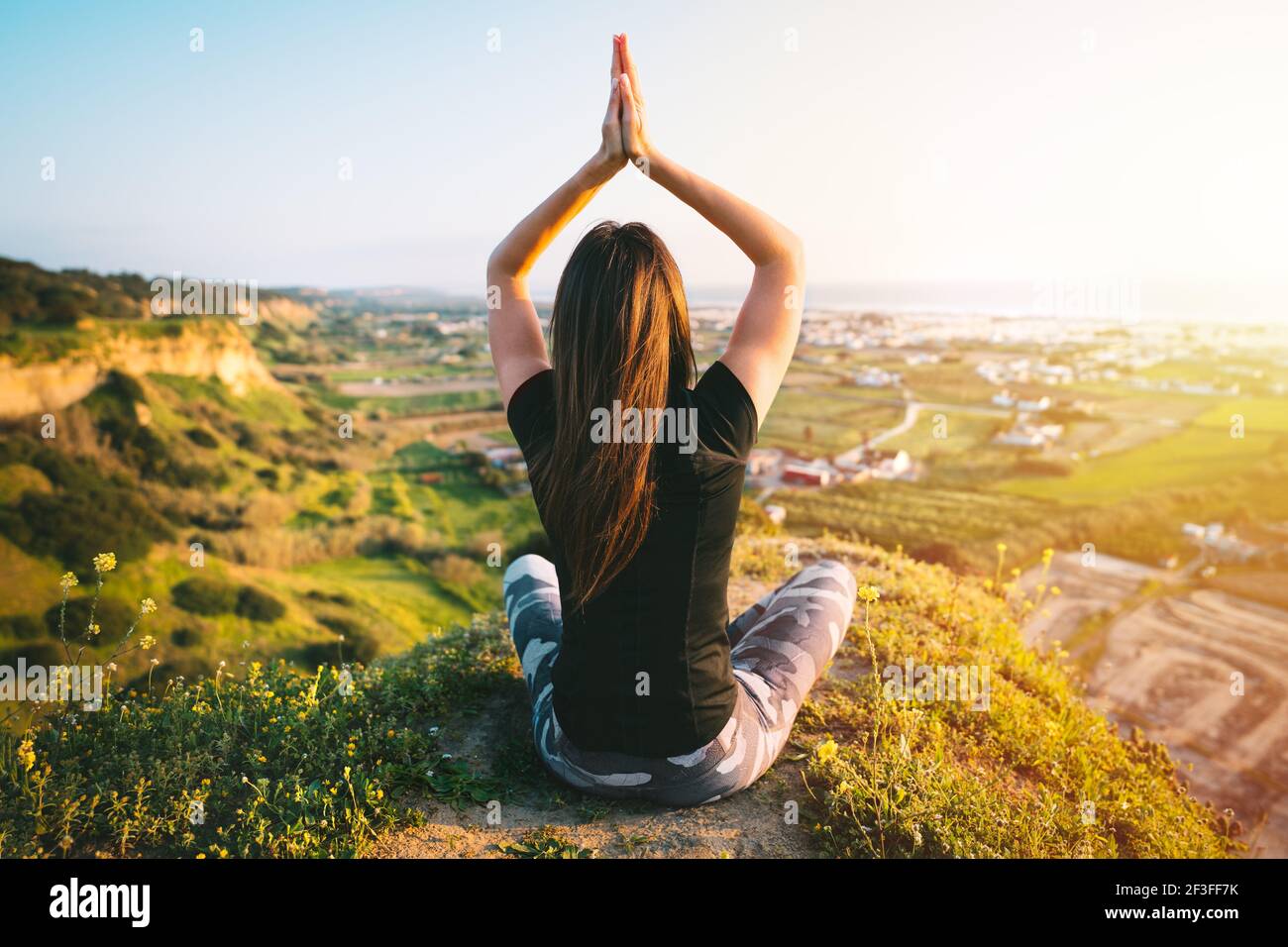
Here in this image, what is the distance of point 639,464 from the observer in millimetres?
2072

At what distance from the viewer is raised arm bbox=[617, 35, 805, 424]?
2.35 metres

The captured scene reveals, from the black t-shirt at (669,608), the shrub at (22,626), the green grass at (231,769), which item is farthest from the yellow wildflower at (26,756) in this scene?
the shrub at (22,626)

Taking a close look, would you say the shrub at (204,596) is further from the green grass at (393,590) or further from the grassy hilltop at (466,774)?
the grassy hilltop at (466,774)

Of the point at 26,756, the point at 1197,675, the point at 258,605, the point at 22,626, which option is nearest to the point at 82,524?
the point at 258,605

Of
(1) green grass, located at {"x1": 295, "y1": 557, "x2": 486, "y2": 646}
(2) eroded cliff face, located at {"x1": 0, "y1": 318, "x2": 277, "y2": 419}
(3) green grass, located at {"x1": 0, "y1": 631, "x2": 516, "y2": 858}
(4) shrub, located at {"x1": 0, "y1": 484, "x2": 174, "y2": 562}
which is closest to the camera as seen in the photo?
(3) green grass, located at {"x1": 0, "y1": 631, "x2": 516, "y2": 858}

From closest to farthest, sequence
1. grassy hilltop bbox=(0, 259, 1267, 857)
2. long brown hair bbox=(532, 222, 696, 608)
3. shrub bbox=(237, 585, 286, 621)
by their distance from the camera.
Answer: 1. long brown hair bbox=(532, 222, 696, 608)
2. grassy hilltop bbox=(0, 259, 1267, 857)
3. shrub bbox=(237, 585, 286, 621)

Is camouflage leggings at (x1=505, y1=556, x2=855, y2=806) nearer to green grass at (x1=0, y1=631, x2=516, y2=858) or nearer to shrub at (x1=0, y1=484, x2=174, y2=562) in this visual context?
green grass at (x1=0, y1=631, x2=516, y2=858)

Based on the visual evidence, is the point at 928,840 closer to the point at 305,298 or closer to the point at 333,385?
the point at 333,385

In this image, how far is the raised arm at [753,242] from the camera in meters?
2.35

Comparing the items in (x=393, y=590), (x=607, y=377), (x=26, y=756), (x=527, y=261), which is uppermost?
(x=527, y=261)

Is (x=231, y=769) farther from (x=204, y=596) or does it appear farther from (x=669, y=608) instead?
(x=204, y=596)

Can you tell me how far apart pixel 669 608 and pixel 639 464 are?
52cm

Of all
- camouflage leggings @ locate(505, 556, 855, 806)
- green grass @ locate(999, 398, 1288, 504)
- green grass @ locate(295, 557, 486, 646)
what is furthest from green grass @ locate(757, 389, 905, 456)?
camouflage leggings @ locate(505, 556, 855, 806)

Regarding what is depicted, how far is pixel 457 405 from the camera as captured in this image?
169ft
